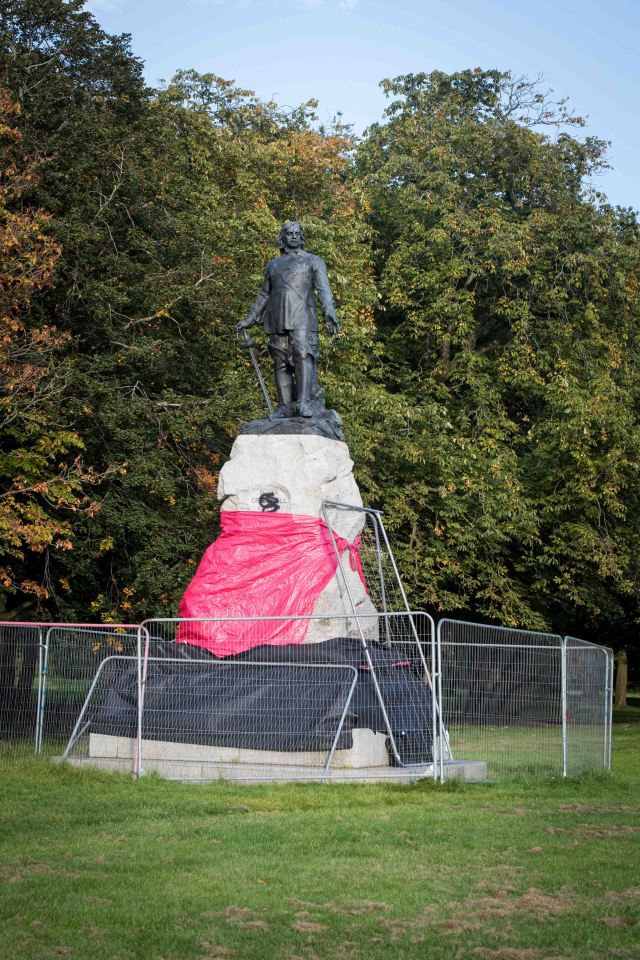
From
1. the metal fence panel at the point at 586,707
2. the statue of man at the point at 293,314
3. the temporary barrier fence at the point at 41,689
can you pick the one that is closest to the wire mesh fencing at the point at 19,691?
the temporary barrier fence at the point at 41,689

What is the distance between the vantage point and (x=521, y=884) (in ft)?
24.5

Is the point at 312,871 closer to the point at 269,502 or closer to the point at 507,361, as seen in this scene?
the point at 269,502

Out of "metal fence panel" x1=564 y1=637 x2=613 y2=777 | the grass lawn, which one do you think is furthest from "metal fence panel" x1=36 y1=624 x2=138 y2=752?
"metal fence panel" x1=564 y1=637 x2=613 y2=777

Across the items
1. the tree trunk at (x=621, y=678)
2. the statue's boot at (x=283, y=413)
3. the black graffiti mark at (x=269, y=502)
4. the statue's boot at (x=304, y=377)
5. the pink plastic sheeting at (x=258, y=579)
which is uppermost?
the statue's boot at (x=304, y=377)

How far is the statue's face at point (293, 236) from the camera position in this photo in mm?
14414

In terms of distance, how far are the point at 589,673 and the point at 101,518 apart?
8852mm

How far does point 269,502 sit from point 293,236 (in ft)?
10.3

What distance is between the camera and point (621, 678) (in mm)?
31547

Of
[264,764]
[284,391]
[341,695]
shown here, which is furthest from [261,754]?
[284,391]

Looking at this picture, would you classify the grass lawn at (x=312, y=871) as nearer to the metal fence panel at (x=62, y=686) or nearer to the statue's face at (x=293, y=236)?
the metal fence panel at (x=62, y=686)

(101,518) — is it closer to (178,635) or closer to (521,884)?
(178,635)

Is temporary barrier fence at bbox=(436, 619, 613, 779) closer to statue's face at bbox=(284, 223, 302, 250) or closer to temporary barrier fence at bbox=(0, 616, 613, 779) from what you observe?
temporary barrier fence at bbox=(0, 616, 613, 779)

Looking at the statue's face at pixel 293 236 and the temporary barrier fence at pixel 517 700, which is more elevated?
the statue's face at pixel 293 236

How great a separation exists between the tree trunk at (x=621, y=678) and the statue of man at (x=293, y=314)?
59.9ft
